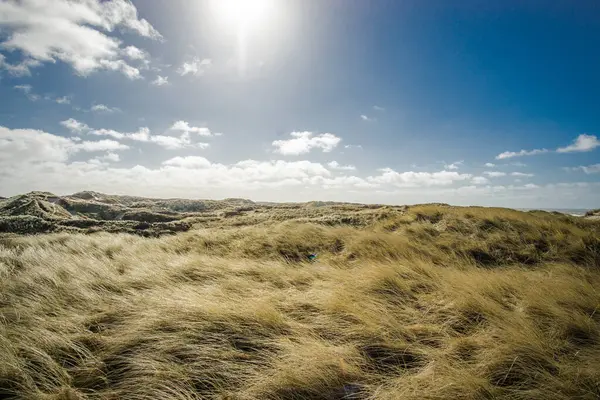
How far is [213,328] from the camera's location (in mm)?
2631

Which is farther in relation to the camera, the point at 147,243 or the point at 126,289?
the point at 147,243

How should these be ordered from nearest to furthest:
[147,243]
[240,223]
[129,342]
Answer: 1. [129,342]
2. [147,243]
3. [240,223]

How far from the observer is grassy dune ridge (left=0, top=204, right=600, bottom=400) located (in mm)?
1946

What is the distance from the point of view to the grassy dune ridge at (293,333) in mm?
1946

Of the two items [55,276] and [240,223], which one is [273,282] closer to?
[55,276]

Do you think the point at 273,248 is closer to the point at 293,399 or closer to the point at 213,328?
the point at 213,328

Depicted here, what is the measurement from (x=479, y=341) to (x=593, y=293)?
228 centimetres

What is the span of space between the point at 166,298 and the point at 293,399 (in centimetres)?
219

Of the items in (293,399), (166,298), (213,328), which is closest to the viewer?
(293,399)

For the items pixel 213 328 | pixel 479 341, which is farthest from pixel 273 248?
pixel 479 341

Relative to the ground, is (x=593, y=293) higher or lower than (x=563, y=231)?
lower

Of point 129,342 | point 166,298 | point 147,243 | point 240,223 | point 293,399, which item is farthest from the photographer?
point 240,223

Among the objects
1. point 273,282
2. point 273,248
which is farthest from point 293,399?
point 273,248

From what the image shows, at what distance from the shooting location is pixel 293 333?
262 cm
